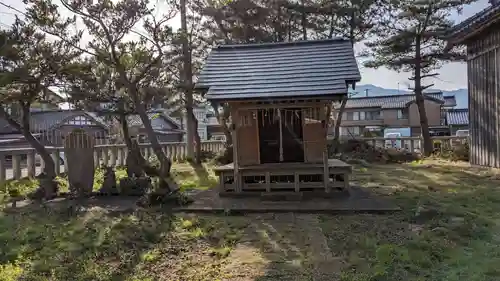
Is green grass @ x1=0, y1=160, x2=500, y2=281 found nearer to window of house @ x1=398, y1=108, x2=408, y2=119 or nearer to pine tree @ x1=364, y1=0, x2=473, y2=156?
pine tree @ x1=364, y1=0, x2=473, y2=156

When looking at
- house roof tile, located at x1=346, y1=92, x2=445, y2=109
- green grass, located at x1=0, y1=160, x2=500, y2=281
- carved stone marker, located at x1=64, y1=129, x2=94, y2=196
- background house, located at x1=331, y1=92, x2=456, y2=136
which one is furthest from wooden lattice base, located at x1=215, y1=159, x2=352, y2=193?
house roof tile, located at x1=346, y1=92, x2=445, y2=109

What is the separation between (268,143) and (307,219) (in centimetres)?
290

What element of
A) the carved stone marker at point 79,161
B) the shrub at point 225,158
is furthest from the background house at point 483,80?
the carved stone marker at point 79,161

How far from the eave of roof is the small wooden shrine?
3.05 metres

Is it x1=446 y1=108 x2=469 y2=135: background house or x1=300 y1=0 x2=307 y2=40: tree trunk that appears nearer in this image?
x1=300 y1=0 x2=307 y2=40: tree trunk

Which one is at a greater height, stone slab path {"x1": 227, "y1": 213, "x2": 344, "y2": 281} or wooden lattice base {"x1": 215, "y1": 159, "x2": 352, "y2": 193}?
wooden lattice base {"x1": 215, "y1": 159, "x2": 352, "y2": 193}

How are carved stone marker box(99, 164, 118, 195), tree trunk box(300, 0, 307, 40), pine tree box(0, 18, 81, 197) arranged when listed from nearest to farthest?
pine tree box(0, 18, 81, 197)
carved stone marker box(99, 164, 118, 195)
tree trunk box(300, 0, 307, 40)

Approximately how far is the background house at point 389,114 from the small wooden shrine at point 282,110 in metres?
23.8

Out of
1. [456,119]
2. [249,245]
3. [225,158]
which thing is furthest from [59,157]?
[456,119]

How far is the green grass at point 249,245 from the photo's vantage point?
11.6ft

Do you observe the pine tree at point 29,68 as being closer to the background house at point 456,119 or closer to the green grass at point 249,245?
the green grass at point 249,245

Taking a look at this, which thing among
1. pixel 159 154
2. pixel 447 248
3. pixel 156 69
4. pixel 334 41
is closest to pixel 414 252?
pixel 447 248

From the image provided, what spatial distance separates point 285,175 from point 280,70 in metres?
2.17

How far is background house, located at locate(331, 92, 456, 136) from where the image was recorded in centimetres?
3247
